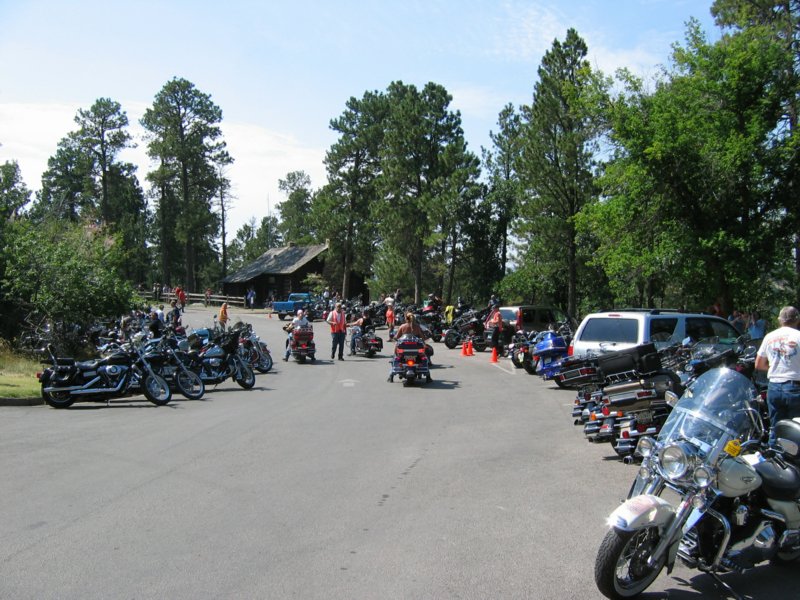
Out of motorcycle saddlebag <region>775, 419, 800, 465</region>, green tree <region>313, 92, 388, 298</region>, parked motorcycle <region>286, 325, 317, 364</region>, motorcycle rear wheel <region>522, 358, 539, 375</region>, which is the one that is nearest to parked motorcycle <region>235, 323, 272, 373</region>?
parked motorcycle <region>286, 325, 317, 364</region>

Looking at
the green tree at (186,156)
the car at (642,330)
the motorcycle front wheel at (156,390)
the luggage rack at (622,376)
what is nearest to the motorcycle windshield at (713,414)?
the luggage rack at (622,376)

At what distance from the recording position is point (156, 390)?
45.0ft

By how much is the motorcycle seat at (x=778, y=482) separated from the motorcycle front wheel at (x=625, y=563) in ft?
3.10

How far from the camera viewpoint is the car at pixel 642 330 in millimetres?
12672

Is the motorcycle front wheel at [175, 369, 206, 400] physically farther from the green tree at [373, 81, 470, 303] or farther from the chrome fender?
the green tree at [373, 81, 470, 303]

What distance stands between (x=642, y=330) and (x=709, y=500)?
8.51 meters

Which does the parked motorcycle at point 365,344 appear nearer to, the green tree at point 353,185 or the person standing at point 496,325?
the person standing at point 496,325

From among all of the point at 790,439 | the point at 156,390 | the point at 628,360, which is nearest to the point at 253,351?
the point at 156,390

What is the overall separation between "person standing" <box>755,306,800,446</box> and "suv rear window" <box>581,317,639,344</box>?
5.10 metres

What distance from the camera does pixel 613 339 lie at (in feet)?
42.6

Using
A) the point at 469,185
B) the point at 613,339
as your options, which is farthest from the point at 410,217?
the point at 613,339

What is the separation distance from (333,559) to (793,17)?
28.4 meters

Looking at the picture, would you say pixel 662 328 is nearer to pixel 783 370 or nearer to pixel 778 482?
pixel 783 370

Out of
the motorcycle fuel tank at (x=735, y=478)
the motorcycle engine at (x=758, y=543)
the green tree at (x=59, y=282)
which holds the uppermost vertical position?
the green tree at (x=59, y=282)
